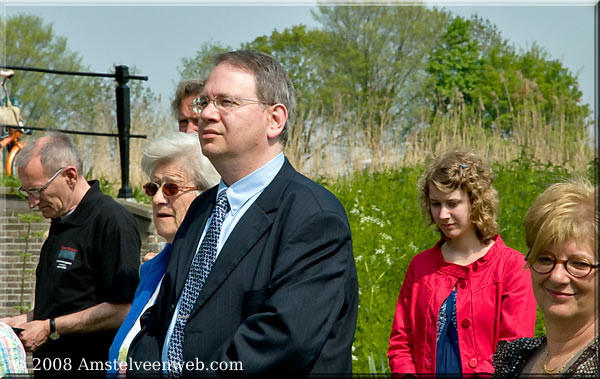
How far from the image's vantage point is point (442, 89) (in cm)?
3659

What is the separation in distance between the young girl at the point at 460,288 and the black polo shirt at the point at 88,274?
4.79 ft

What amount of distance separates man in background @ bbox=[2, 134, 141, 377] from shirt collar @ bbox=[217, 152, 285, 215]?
1.23 metres

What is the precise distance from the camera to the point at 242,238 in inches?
87.2

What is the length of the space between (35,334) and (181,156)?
1263 millimetres

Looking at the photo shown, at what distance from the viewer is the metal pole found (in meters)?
7.41

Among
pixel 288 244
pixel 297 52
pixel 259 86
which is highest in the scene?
pixel 297 52

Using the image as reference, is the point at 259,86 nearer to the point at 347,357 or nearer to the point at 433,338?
the point at 347,357

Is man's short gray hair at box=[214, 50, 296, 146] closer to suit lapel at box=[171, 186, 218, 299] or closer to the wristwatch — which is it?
suit lapel at box=[171, 186, 218, 299]

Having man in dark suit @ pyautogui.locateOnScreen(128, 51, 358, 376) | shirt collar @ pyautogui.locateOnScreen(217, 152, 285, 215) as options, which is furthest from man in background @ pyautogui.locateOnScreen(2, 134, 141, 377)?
shirt collar @ pyautogui.locateOnScreen(217, 152, 285, 215)

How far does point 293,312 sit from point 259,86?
2.91 ft

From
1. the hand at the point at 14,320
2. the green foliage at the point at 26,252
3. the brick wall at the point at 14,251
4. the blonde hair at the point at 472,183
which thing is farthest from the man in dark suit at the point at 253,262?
the green foliage at the point at 26,252

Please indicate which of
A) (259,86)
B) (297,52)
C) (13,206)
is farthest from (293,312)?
(297,52)

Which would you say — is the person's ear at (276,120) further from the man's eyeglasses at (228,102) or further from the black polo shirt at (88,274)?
the black polo shirt at (88,274)

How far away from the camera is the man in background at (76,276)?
3.32m
